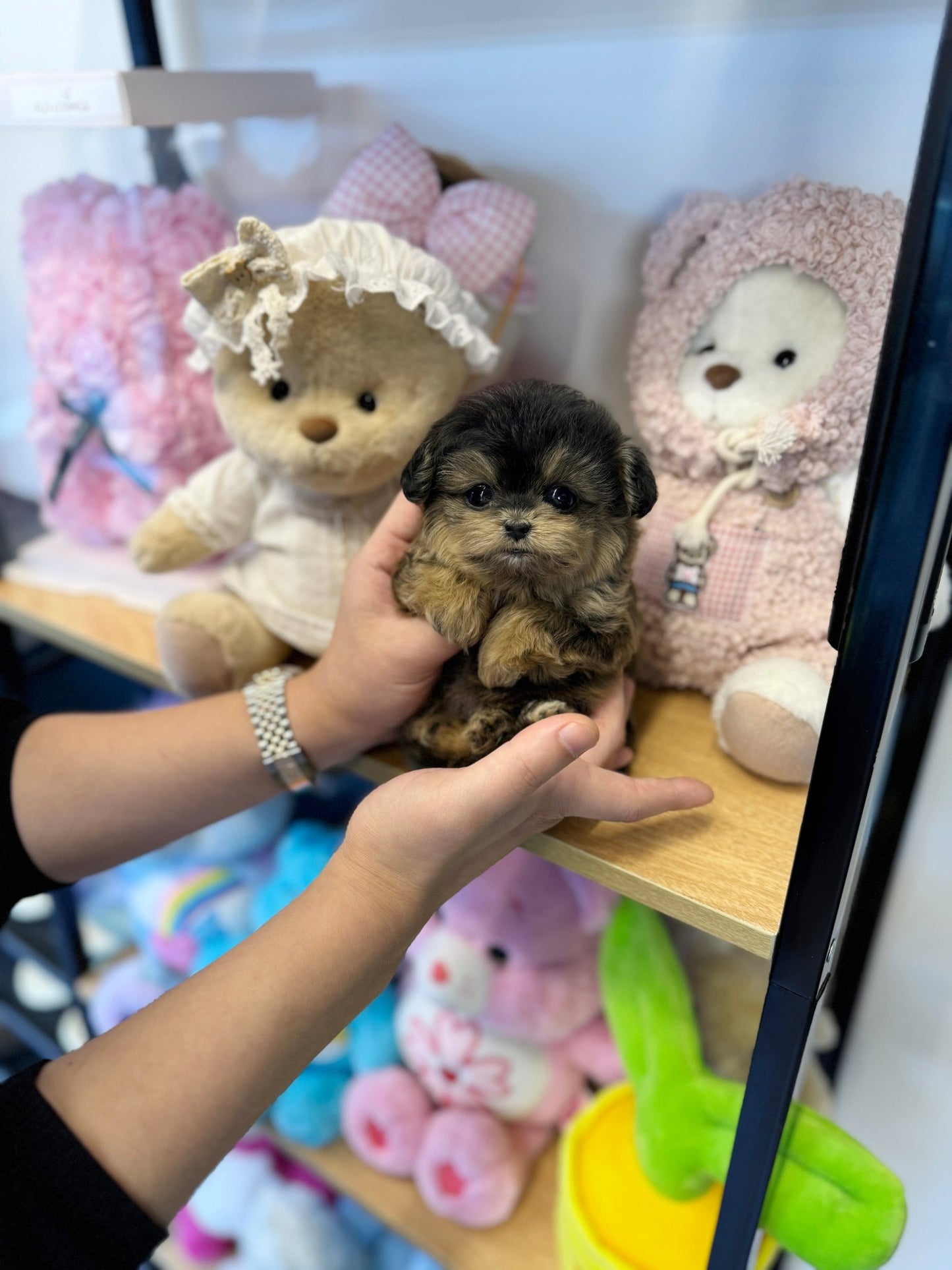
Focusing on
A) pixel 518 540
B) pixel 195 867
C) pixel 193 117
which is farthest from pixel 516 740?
pixel 195 867

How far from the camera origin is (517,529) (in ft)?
1.43

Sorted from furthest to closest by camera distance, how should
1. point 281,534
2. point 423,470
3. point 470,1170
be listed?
1. point 470,1170
2. point 281,534
3. point 423,470

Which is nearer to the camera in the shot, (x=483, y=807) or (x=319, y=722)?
(x=483, y=807)

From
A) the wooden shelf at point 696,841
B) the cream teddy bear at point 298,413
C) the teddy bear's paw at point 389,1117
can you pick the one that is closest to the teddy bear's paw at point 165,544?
the cream teddy bear at point 298,413

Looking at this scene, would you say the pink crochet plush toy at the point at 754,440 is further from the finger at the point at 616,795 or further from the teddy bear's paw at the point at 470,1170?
the teddy bear's paw at the point at 470,1170

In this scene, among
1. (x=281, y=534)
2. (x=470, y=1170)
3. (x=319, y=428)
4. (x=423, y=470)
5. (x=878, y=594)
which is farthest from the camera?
(x=470, y=1170)

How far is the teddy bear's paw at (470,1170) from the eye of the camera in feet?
2.68

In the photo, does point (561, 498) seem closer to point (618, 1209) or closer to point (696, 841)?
point (696, 841)

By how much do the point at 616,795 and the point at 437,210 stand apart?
17.7 inches

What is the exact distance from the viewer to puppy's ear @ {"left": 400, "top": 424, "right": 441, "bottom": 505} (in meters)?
0.47

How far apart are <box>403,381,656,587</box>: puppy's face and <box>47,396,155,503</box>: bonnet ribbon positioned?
1.55 feet

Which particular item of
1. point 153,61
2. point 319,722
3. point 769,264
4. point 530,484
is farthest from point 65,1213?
point 153,61

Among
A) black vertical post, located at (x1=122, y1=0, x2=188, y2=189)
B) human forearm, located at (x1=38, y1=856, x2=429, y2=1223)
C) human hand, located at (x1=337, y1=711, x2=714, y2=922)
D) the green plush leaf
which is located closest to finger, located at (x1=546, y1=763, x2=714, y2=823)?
human hand, located at (x1=337, y1=711, x2=714, y2=922)

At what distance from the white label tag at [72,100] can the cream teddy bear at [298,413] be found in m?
0.17
